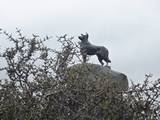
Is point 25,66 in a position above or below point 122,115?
above

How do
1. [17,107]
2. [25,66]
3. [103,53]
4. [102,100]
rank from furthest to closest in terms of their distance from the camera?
1. [103,53]
2. [25,66]
3. [102,100]
4. [17,107]

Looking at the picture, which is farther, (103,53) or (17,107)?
(103,53)

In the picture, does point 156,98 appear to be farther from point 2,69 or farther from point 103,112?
point 2,69

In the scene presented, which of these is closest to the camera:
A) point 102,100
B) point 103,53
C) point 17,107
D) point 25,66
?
point 17,107

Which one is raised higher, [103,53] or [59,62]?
[103,53]

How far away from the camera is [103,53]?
A: 600 inches

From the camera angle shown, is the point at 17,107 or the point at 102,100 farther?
the point at 102,100

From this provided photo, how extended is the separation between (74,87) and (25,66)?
2.27ft

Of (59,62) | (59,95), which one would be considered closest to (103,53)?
(59,62)

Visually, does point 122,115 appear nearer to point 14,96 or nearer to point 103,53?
point 14,96

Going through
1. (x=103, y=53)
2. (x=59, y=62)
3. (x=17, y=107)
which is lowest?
(x=17, y=107)

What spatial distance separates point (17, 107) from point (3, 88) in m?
0.61

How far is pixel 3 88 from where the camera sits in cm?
529

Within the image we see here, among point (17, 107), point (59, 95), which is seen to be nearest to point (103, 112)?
point (59, 95)
